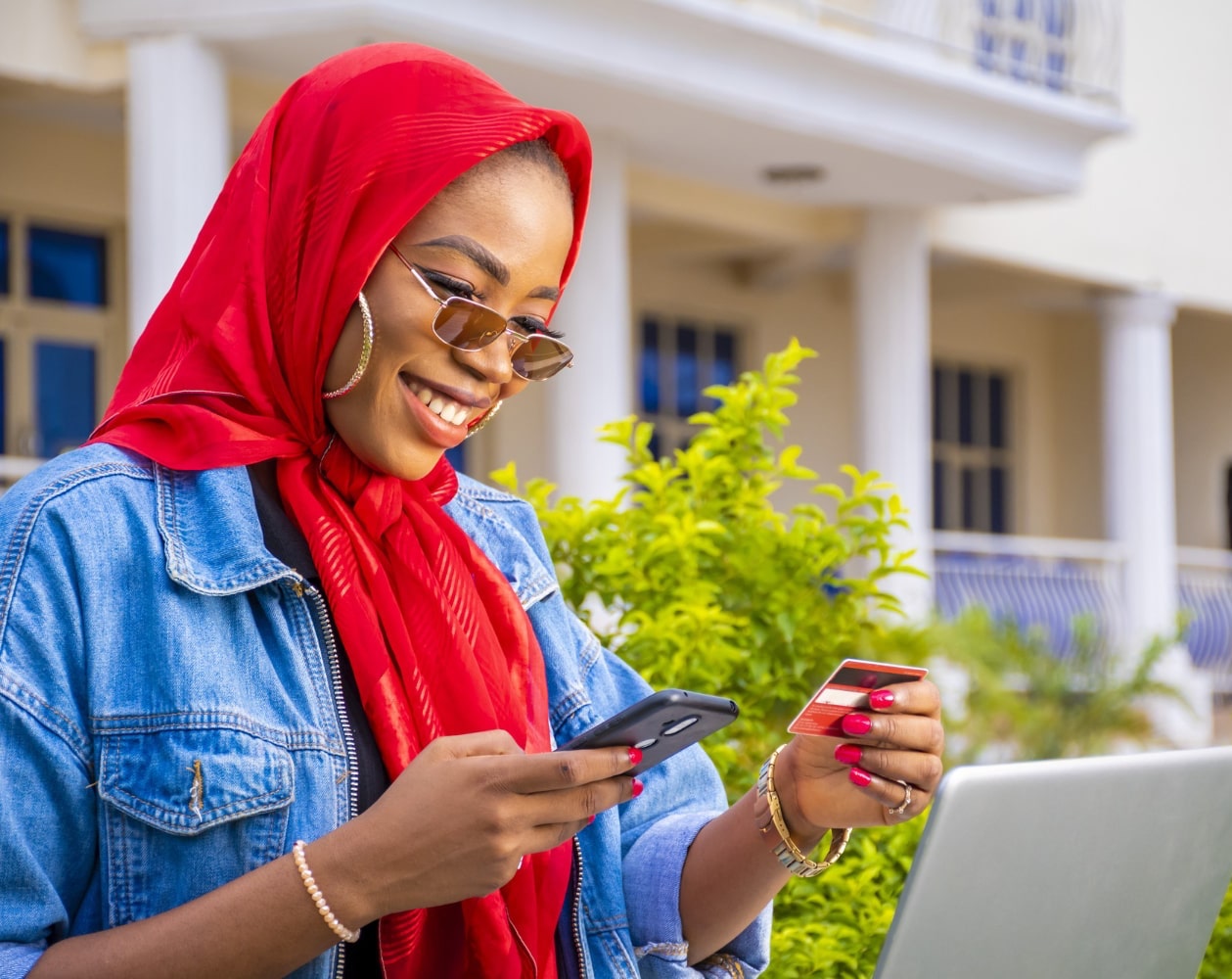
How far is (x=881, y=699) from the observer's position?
1.65 meters

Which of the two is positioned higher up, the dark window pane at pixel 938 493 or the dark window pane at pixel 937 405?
the dark window pane at pixel 937 405

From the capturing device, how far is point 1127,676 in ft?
31.7

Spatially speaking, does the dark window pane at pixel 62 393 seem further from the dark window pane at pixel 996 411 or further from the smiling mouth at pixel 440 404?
the dark window pane at pixel 996 411

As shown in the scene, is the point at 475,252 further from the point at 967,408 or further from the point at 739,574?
the point at 967,408

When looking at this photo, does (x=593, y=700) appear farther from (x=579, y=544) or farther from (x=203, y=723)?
(x=579, y=544)

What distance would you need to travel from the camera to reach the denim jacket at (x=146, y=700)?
148 centimetres

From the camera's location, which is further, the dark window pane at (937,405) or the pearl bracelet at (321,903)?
the dark window pane at (937,405)

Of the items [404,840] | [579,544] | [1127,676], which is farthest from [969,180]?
[404,840]

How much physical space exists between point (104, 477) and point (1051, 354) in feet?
45.1

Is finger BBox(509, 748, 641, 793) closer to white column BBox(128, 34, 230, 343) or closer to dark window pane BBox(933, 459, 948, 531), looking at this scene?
white column BBox(128, 34, 230, 343)

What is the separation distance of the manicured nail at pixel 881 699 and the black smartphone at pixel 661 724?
19cm

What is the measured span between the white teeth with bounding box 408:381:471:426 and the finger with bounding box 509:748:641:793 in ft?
1.43

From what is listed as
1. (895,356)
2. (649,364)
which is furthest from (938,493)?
(895,356)

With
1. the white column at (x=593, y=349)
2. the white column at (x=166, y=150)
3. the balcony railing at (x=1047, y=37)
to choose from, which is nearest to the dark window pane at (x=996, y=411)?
the balcony railing at (x=1047, y=37)
